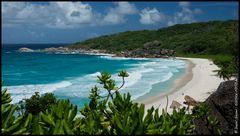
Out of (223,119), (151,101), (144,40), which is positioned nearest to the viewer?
(223,119)

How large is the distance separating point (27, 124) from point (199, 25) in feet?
431

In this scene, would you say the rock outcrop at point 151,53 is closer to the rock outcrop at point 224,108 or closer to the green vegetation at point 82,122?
the rock outcrop at point 224,108

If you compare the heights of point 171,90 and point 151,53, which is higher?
point 151,53

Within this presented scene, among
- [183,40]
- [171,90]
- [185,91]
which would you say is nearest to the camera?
[185,91]

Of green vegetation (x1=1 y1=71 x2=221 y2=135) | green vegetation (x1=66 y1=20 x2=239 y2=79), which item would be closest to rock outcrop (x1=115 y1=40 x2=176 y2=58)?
green vegetation (x1=66 y1=20 x2=239 y2=79)

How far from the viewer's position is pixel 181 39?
108 metres

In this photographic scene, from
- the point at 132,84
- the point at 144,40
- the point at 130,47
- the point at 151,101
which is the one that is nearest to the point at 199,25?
the point at 144,40

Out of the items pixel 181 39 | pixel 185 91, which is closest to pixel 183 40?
pixel 181 39

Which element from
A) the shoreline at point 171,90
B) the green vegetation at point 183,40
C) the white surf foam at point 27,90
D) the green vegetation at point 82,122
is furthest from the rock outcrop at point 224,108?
the green vegetation at point 183,40

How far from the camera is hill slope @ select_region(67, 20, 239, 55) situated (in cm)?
9031

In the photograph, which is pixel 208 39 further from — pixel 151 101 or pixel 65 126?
pixel 65 126

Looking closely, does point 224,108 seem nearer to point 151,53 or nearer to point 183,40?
point 151,53

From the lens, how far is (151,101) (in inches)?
1103

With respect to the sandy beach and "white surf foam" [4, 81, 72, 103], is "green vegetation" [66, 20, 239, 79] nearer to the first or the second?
the sandy beach
